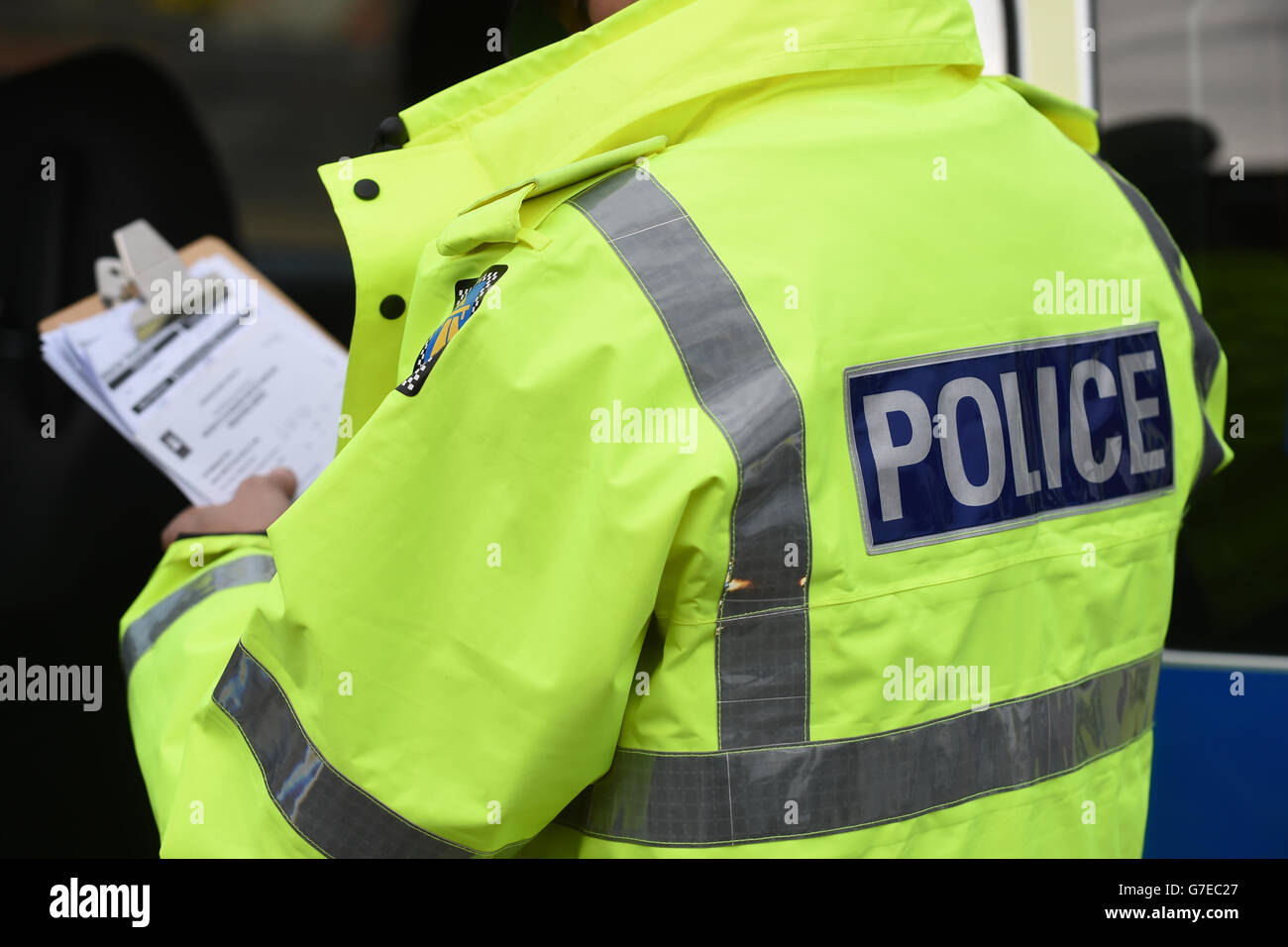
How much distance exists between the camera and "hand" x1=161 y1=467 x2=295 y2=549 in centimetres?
148

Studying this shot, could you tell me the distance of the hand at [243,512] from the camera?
4.85ft

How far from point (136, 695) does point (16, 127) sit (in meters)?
1.29

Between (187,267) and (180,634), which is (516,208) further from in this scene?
(187,267)

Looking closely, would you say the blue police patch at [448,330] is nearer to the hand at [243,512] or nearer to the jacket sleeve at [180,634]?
the jacket sleeve at [180,634]

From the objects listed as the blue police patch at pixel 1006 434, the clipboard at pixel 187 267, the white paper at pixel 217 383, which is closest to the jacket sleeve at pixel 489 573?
the blue police patch at pixel 1006 434

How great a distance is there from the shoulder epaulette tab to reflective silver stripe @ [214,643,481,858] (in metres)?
0.40

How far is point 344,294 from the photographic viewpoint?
2.35 meters

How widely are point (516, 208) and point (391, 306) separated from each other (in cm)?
23

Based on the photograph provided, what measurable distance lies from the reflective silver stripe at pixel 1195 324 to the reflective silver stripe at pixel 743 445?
1.91 feet

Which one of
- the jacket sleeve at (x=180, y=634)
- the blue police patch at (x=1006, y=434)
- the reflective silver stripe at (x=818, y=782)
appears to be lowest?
the reflective silver stripe at (x=818, y=782)

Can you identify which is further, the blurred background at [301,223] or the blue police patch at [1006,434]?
the blurred background at [301,223]

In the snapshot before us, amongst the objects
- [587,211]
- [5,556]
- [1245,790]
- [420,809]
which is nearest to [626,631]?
[420,809]

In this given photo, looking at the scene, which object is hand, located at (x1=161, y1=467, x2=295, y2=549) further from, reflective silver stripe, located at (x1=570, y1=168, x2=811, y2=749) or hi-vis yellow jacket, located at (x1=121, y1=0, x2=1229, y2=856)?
reflective silver stripe, located at (x1=570, y1=168, x2=811, y2=749)

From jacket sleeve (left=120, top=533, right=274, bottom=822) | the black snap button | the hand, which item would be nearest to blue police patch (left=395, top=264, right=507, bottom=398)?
the black snap button
